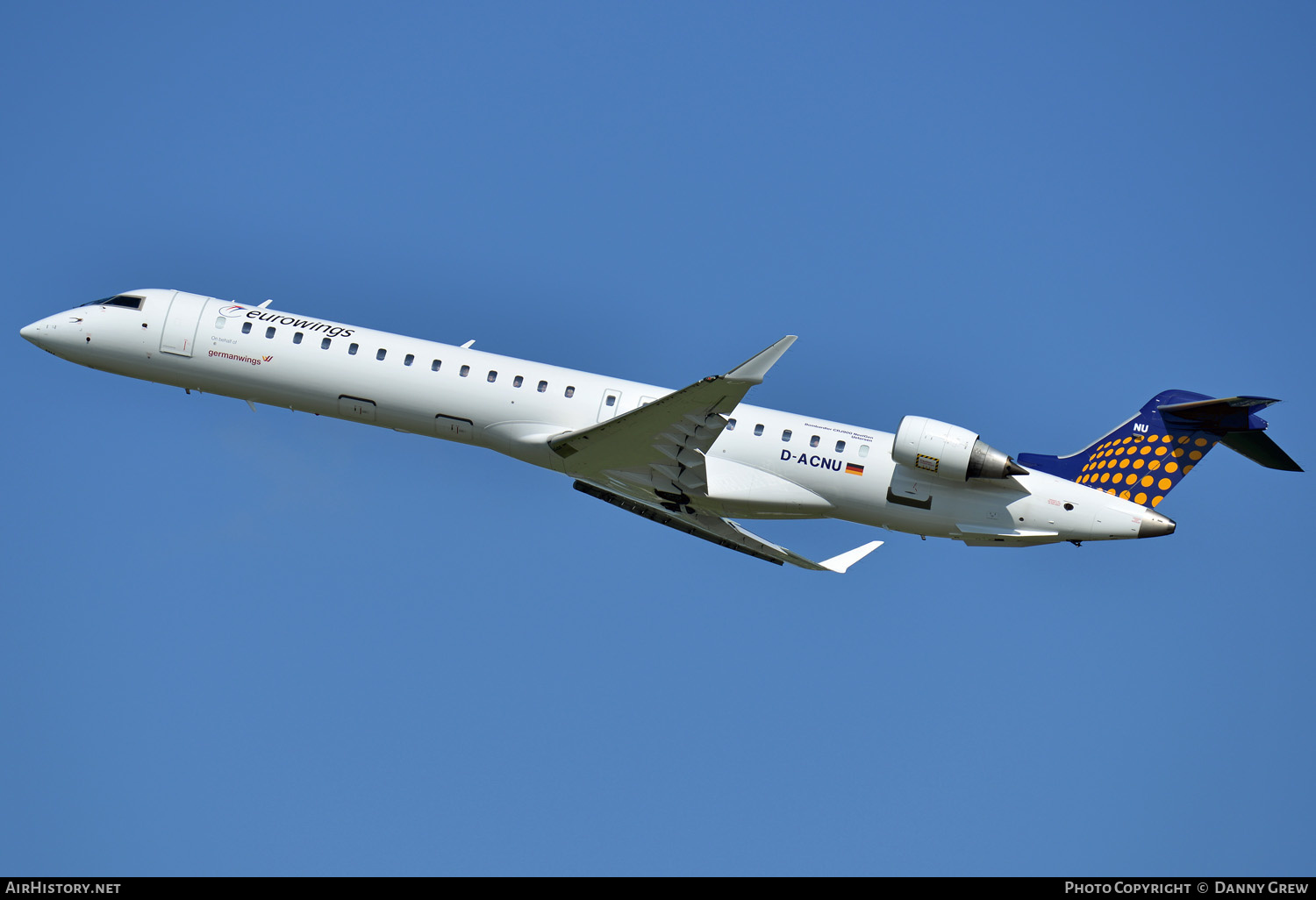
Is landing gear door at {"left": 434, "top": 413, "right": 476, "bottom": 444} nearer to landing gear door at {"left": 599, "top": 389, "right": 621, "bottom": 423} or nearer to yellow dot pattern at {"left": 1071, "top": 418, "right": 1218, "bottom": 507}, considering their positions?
landing gear door at {"left": 599, "top": 389, "right": 621, "bottom": 423}

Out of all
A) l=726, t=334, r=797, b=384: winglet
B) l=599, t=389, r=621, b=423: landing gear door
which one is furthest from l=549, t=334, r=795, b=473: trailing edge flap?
l=599, t=389, r=621, b=423: landing gear door

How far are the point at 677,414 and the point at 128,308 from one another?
14410 mm

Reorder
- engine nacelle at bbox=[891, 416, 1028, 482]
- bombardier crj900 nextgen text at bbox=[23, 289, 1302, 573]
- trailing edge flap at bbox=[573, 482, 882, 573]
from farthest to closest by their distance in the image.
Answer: trailing edge flap at bbox=[573, 482, 882, 573] < bombardier crj900 nextgen text at bbox=[23, 289, 1302, 573] < engine nacelle at bbox=[891, 416, 1028, 482]

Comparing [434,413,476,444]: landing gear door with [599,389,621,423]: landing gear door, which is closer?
[599,389,621,423]: landing gear door

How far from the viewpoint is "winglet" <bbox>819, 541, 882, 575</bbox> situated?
3272 cm

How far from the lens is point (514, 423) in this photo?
30344 mm

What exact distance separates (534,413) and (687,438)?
3.95 m

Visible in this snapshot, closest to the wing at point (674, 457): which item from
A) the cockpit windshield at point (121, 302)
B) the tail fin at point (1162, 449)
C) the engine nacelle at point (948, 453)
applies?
the engine nacelle at point (948, 453)

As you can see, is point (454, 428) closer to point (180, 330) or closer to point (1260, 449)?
point (180, 330)

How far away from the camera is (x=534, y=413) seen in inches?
1194

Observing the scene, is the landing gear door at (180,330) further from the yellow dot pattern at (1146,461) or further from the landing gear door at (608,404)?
the yellow dot pattern at (1146,461)

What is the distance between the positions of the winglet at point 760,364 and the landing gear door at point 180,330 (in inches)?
547
